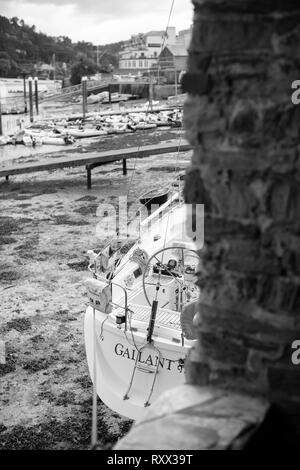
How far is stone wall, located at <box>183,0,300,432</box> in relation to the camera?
238cm

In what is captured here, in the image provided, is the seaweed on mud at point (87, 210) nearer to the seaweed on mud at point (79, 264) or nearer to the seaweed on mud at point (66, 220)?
the seaweed on mud at point (66, 220)

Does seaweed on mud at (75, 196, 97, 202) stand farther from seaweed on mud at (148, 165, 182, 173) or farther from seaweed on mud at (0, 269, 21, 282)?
seaweed on mud at (0, 269, 21, 282)

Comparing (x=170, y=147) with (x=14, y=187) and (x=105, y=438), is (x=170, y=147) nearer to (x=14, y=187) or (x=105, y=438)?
(x=14, y=187)

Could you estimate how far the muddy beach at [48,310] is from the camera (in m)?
6.61

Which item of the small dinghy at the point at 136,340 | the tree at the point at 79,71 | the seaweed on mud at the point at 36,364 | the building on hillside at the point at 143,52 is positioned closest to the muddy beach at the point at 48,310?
the seaweed on mud at the point at 36,364

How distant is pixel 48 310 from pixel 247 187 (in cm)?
764

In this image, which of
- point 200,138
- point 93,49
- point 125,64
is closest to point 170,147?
point 200,138

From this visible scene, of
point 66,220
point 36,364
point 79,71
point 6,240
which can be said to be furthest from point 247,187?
point 79,71

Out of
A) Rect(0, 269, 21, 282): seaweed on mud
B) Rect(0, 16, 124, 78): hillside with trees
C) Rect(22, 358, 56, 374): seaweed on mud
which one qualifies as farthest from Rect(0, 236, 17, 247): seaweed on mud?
Rect(0, 16, 124, 78): hillside with trees

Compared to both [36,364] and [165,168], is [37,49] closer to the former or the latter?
[165,168]

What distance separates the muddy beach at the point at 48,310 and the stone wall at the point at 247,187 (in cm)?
87

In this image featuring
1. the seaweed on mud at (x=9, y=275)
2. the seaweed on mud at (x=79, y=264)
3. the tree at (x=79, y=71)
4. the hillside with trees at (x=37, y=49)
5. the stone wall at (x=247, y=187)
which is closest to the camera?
the stone wall at (x=247, y=187)

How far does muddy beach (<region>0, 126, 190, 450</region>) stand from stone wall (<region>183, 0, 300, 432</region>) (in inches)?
34.1
